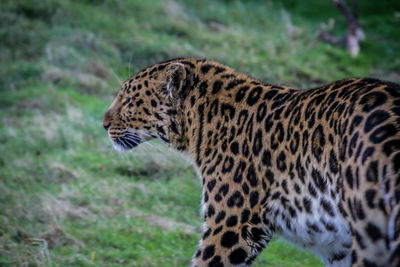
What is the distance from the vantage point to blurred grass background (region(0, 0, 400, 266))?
23.5 ft

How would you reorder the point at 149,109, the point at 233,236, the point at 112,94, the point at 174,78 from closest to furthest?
the point at 233,236
the point at 174,78
the point at 149,109
the point at 112,94

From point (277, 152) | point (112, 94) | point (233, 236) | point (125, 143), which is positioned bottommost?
point (233, 236)

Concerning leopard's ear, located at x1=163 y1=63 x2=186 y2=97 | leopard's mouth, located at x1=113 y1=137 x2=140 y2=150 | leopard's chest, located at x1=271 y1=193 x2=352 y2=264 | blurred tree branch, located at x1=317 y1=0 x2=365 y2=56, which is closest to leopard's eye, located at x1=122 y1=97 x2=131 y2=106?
leopard's mouth, located at x1=113 y1=137 x2=140 y2=150

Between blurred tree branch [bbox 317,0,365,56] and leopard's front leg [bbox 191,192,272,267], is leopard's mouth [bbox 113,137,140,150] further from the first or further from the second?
blurred tree branch [bbox 317,0,365,56]

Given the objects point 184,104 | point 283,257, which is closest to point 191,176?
point 283,257

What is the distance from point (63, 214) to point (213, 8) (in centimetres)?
1164

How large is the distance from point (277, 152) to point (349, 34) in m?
11.6

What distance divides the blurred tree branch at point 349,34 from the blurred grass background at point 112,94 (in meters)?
0.28

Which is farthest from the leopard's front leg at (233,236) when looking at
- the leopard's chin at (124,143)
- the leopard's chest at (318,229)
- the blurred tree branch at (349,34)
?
the blurred tree branch at (349,34)

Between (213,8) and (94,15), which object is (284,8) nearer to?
(213,8)

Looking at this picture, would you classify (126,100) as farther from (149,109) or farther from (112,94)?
(112,94)

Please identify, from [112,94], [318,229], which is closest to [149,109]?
[318,229]

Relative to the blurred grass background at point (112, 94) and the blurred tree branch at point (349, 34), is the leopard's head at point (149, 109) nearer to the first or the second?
the blurred grass background at point (112, 94)

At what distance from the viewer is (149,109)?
19.9ft
